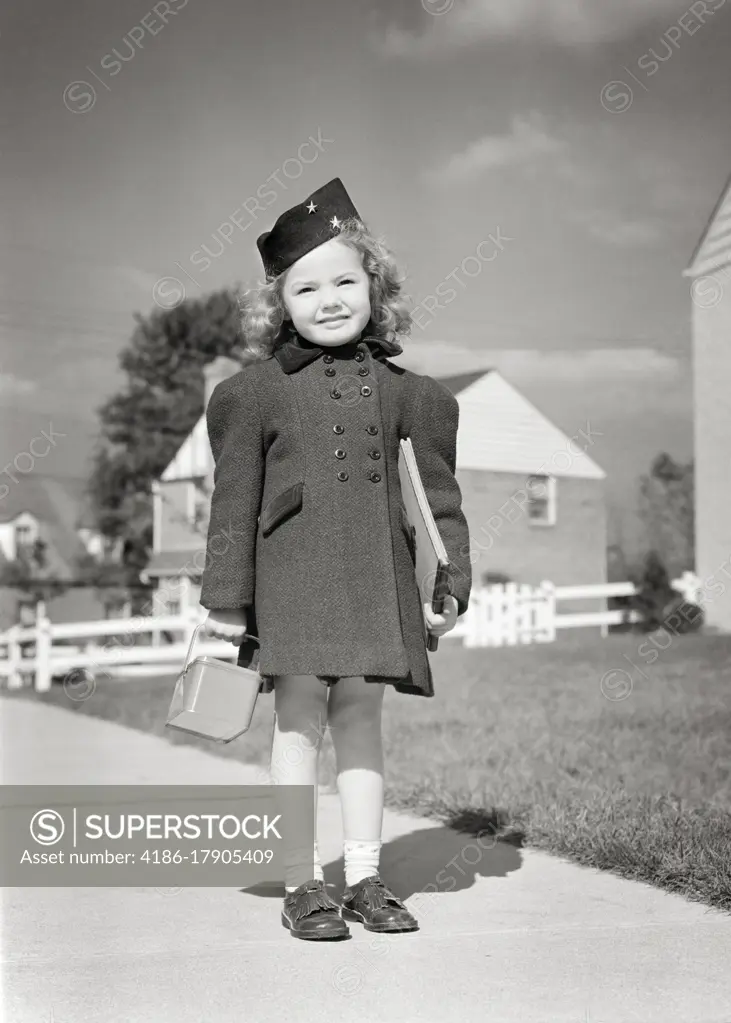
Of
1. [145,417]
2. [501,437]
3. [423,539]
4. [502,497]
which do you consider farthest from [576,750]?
[145,417]

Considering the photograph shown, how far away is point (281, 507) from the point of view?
8.06 ft

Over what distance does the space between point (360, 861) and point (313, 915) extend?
20 centimetres

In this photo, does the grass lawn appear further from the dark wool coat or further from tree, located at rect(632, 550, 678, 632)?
tree, located at rect(632, 550, 678, 632)

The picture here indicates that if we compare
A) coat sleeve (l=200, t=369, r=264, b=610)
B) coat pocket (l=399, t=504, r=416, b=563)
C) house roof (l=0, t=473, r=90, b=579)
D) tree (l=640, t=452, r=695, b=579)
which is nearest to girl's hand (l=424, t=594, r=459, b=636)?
coat pocket (l=399, t=504, r=416, b=563)

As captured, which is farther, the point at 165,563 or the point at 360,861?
the point at 165,563

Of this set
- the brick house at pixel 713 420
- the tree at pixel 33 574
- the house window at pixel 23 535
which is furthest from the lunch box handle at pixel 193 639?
the house window at pixel 23 535

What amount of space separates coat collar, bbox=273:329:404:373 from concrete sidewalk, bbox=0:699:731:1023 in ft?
3.76

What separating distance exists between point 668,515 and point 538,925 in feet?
41.2

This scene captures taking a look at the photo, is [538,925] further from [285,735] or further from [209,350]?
[209,350]

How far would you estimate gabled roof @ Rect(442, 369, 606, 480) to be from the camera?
14.8 metres

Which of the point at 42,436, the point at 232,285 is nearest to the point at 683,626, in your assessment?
the point at 42,436

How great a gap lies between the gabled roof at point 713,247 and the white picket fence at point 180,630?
3.67 metres

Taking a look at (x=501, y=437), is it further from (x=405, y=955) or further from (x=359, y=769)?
(x=405, y=955)

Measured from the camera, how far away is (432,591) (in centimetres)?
249
